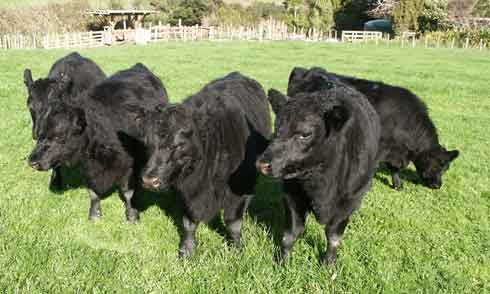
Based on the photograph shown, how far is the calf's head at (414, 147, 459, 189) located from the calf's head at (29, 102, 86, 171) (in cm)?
458

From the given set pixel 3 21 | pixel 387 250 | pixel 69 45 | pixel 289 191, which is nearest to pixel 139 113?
pixel 289 191

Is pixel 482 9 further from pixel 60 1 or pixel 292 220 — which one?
pixel 292 220

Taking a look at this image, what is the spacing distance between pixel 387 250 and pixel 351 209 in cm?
80

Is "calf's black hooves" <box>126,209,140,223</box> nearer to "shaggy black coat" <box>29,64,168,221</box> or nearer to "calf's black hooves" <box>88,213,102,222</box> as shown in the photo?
"shaggy black coat" <box>29,64,168,221</box>

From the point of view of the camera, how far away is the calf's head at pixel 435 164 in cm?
582

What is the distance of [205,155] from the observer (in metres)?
3.92

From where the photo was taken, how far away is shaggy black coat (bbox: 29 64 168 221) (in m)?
4.40

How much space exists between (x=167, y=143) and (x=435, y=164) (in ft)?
13.3

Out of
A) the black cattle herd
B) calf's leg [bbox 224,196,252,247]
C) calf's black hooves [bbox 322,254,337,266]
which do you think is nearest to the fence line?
the black cattle herd

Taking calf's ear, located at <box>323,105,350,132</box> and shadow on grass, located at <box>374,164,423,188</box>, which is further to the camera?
shadow on grass, located at <box>374,164,423,188</box>

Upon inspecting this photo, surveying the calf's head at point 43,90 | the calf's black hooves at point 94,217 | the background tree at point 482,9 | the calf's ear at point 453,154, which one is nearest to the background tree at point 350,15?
the background tree at point 482,9

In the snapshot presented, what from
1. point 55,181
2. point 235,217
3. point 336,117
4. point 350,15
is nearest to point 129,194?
point 55,181

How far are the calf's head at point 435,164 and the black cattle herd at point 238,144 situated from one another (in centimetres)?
1

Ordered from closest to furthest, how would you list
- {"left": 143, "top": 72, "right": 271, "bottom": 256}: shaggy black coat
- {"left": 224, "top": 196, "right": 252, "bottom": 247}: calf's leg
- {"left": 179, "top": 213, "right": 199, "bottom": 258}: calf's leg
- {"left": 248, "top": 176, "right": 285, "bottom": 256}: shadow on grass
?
{"left": 143, "top": 72, "right": 271, "bottom": 256}: shaggy black coat → {"left": 179, "top": 213, "right": 199, "bottom": 258}: calf's leg → {"left": 224, "top": 196, "right": 252, "bottom": 247}: calf's leg → {"left": 248, "top": 176, "right": 285, "bottom": 256}: shadow on grass
